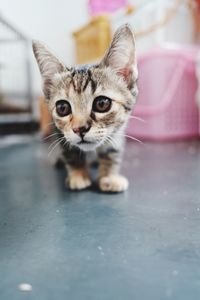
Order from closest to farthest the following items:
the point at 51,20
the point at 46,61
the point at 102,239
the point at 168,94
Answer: the point at 102,239
the point at 46,61
the point at 168,94
the point at 51,20

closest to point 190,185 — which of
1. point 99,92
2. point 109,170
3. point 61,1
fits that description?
point 109,170

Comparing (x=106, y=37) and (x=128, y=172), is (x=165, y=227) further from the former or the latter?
(x=106, y=37)

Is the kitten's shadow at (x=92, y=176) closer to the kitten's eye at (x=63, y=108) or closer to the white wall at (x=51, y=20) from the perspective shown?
the kitten's eye at (x=63, y=108)

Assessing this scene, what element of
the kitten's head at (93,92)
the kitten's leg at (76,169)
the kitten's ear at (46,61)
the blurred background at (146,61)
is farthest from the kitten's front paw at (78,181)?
the blurred background at (146,61)

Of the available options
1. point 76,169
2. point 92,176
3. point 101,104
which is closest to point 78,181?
point 76,169

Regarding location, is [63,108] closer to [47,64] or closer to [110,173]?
[47,64]

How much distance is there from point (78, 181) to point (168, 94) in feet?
3.04

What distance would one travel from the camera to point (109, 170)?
0.97 m

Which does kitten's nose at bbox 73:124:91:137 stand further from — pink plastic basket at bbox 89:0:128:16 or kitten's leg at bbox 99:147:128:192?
pink plastic basket at bbox 89:0:128:16

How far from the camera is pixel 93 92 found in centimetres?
79

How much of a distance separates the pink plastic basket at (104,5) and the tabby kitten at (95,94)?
142 cm

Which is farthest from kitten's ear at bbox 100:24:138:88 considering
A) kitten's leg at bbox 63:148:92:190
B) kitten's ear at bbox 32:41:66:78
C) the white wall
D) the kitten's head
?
the white wall

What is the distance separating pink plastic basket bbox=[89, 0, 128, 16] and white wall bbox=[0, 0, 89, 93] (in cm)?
25

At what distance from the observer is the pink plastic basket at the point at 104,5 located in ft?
6.88
